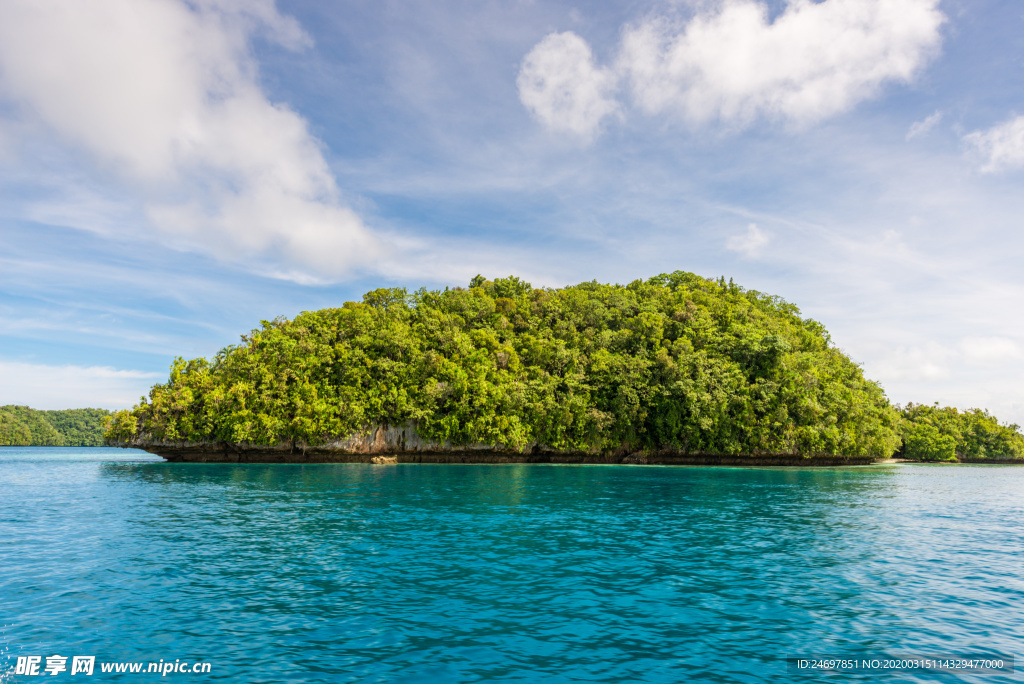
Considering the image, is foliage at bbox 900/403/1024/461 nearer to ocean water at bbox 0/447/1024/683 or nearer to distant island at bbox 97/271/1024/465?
distant island at bbox 97/271/1024/465

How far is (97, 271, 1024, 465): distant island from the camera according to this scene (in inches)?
2530

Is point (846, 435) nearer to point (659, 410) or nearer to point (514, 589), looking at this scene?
point (659, 410)

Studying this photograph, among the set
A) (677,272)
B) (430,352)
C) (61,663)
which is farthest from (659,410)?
(61,663)

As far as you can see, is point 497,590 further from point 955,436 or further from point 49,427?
point 49,427

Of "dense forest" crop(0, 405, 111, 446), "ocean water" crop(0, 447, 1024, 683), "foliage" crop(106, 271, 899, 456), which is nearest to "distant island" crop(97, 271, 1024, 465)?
"foliage" crop(106, 271, 899, 456)

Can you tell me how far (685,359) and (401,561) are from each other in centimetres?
5944

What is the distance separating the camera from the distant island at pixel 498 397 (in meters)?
64.2

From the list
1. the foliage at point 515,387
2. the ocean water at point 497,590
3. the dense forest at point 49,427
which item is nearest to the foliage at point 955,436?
the foliage at point 515,387

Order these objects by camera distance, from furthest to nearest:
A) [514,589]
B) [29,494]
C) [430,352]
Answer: [430,352], [29,494], [514,589]

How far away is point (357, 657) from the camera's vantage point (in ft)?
28.9

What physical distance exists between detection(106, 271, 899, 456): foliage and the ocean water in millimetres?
38131

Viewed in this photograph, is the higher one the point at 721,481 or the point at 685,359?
the point at 685,359

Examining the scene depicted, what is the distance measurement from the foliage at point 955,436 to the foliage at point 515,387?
3840 cm

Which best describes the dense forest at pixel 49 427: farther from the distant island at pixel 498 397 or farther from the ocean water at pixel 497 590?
the ocean water at pixel 497 590
